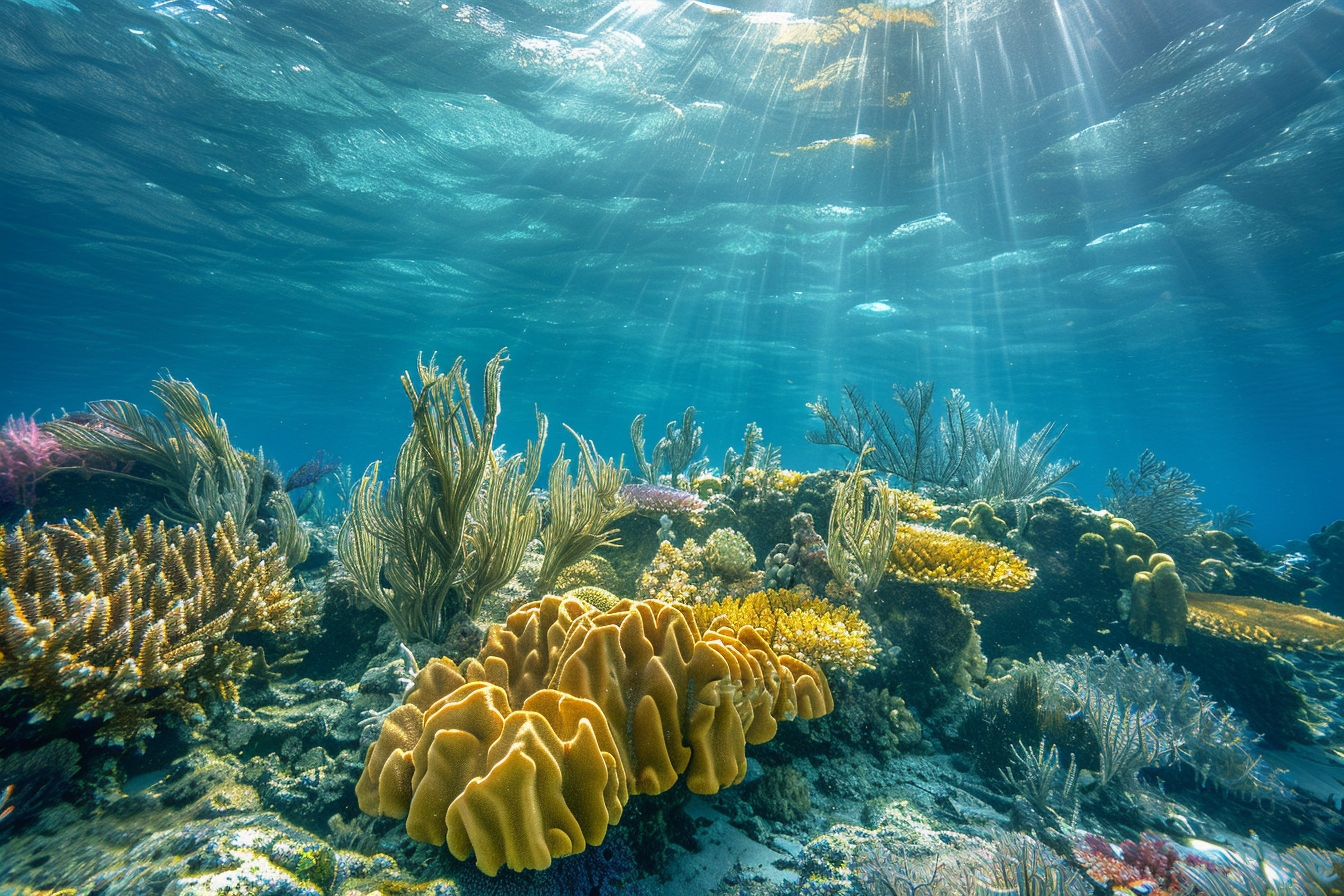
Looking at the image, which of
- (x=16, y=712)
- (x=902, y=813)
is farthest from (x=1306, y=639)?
(x=16, y=712)

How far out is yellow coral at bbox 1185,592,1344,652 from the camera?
492 cm

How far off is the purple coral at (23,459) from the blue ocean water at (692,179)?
948 centimetres

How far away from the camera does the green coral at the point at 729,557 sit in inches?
186

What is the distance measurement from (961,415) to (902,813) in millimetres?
7685

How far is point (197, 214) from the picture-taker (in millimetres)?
16000

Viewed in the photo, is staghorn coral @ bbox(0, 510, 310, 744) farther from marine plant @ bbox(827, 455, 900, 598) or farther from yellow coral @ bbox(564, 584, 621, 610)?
marine plant @ bbox(827, 455, 900, 598)

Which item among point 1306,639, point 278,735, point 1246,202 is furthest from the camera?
point 1246,202

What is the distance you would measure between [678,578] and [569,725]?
2405 millimetres

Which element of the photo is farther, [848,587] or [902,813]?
[848,587]

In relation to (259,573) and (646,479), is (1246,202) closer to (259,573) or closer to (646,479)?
(646,479)

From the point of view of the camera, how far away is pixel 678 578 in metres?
4.35

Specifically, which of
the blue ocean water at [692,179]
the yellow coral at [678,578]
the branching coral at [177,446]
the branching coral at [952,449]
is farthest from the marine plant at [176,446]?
the blue ocean water at [692,179]

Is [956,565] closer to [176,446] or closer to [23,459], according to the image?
[176,446]

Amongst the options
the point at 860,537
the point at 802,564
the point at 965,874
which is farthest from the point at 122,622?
the point at 860,537
